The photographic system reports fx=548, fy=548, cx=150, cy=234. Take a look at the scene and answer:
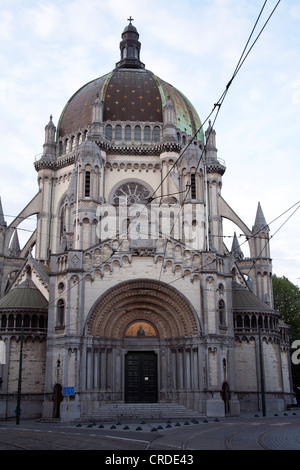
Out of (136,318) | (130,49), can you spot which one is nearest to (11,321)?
(136,318)

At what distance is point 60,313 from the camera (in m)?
36.2

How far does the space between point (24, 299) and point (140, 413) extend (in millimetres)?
12153

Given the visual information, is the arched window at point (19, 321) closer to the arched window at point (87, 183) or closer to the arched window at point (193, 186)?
the arched window at point (87, 183)

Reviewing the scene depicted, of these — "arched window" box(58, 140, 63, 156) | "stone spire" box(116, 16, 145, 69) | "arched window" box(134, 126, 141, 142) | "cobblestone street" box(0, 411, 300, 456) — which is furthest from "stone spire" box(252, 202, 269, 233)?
"cobblestone street" box(0, 411, 300, 456)

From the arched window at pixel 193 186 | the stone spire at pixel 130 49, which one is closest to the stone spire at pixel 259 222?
the arched window at pixel 193 186

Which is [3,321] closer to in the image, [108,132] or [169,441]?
[108,132]

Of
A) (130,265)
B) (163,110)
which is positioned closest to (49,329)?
(130,265)

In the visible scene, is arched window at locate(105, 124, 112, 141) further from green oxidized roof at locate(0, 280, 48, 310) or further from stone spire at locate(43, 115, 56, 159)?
Result: green oxidized roof at locate(0, 280, 48, 310)

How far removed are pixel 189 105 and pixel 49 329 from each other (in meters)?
30.7

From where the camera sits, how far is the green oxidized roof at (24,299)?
129 ft

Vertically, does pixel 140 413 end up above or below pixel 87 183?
below

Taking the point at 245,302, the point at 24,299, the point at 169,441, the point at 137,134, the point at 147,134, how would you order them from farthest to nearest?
the point at 147,134, the point at 137,134, the point at 245,302, the point at 24,299, the point at 169,441

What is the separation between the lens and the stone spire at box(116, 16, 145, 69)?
6357cm

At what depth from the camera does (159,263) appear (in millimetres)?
36812
